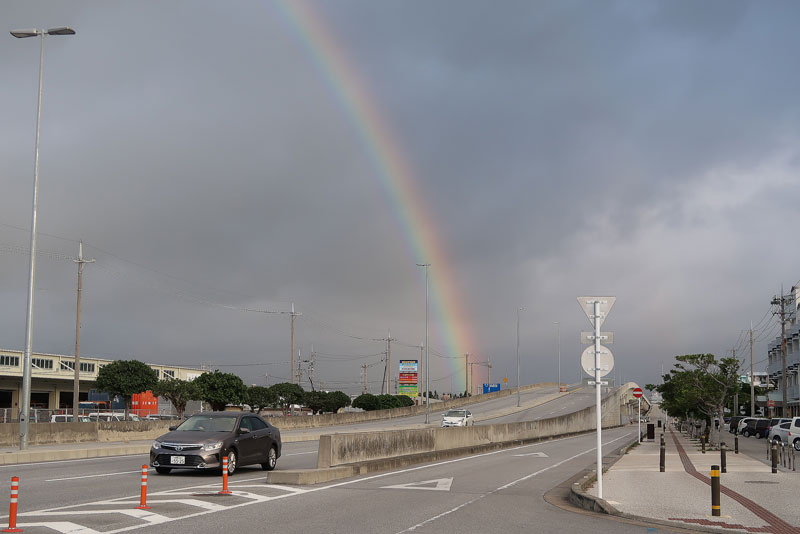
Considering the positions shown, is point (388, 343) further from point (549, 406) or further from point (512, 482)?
point (512, 482)

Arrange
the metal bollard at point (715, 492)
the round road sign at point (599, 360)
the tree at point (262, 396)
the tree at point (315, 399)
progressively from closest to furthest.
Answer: the metal bollard at point (715, 492)
the round road sign at point (599, 360)
the tree at point (262, 396)
the tree at point (315, 399)

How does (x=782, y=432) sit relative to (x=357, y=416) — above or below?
above

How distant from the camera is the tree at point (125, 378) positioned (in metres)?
83.0

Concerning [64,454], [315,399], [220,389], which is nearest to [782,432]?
[64,454]

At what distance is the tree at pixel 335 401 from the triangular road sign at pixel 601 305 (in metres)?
105

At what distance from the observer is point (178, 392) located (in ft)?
305

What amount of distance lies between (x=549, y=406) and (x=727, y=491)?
8571 cm

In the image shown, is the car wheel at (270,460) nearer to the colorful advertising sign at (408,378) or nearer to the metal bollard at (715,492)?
the metal bollard at (715,492)

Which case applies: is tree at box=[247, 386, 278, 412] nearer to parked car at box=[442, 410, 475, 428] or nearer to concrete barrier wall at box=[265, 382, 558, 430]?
concrete barrier wall at box=[265, 382, 558, 430]

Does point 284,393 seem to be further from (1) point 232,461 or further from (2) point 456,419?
(1) point 232,461

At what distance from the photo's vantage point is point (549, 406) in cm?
10306

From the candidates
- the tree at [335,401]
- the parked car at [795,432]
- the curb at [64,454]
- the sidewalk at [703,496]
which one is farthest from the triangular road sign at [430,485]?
the tree at [335,401]

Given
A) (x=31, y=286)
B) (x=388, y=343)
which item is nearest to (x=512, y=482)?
(x=31, y=286)

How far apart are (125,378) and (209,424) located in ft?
219
